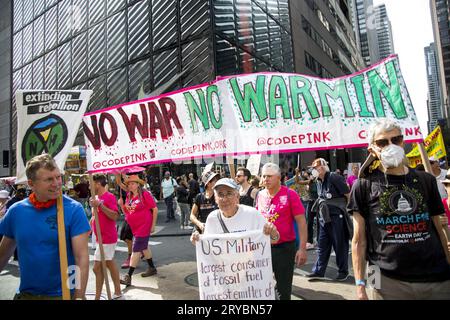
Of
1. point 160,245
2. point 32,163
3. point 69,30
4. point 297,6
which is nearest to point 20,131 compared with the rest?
point 32,163

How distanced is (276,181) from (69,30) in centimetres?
2676

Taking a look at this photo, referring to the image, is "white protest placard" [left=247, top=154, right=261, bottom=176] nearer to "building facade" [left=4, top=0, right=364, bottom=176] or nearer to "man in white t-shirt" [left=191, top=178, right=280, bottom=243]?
"man in white t-shirt" [left=191, top=178, right=280, bottom=243]

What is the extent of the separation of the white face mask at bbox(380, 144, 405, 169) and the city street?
9.45ft

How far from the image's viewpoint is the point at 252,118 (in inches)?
175

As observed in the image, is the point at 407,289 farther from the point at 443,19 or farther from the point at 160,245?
the point at 443,19

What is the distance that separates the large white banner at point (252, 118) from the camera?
13.2ft

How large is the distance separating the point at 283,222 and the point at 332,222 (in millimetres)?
2214

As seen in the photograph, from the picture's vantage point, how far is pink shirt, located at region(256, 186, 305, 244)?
362cm

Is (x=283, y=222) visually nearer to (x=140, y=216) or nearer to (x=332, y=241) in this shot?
(x=332, y=241)

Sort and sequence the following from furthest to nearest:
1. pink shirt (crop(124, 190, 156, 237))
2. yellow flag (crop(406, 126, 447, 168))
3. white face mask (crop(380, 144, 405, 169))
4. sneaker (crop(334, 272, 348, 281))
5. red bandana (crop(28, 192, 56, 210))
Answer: yellow flag (crop(406, 126, 447, 168))
pink shirt (crop(124, 190, 156, 237))
sneaker (crop(334, 272, 348, 281))
red bandana (crop(28, 192, 56, 210))
white face mask (crop(380, 144, 405, 169))

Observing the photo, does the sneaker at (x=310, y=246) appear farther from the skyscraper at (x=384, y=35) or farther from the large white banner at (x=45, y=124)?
the skyscraper at (x=384, y=35)

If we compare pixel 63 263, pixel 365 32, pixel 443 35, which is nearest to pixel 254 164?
pixel 63 263

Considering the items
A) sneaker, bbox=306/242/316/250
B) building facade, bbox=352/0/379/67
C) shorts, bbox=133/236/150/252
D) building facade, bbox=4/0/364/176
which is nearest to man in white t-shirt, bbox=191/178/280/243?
shorts, bbox=133/236/150/252
